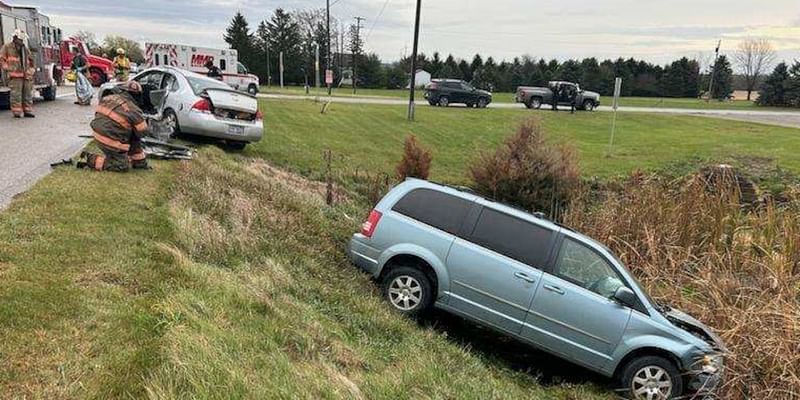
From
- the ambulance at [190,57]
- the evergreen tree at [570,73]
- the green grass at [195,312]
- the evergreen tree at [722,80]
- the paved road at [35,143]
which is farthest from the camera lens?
the evergreen tree at [722,80]

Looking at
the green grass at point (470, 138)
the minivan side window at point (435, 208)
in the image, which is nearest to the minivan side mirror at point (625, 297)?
the minivan side window at point (435, 208)

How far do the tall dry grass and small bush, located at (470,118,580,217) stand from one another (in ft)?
3.08

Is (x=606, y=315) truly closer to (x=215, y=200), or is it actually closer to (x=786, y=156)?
(x=215, y=200)

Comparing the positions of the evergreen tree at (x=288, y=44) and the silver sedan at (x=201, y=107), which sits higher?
the evergreen tree at (x=288, y=44)

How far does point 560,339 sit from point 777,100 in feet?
210

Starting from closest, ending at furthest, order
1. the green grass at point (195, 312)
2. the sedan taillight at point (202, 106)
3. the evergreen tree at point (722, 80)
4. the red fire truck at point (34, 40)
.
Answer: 1. the green grass at point (195, 312)
2. the sedan taillight at point (202, 106)
3. the red fire truck at point (34, 40)
4. the evergreen tree at point (722, 80)

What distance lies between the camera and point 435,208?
7871 mm

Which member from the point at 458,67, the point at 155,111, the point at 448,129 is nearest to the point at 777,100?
the point at 458,67

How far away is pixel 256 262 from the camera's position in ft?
23.8

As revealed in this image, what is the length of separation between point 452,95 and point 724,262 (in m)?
30.4

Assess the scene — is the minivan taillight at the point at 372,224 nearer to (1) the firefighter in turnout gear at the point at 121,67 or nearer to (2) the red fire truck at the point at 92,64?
(1) the firefighter in turnout gear at the point at 121,67

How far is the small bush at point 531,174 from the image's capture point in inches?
569

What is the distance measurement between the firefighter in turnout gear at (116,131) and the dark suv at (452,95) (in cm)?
3051

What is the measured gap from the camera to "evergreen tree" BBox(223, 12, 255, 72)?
73.9 m
